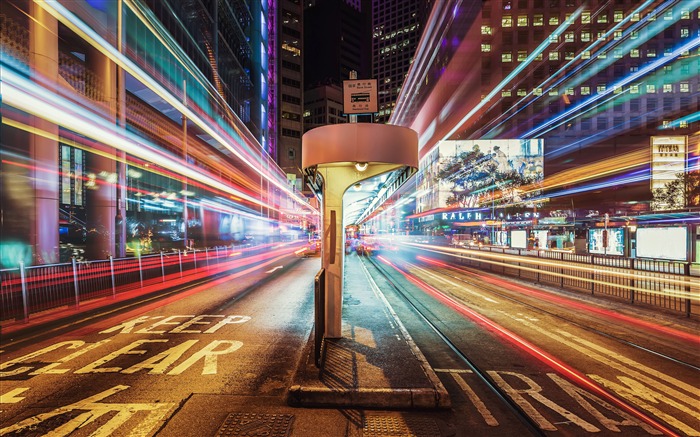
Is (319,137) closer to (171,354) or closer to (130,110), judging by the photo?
(171,354)

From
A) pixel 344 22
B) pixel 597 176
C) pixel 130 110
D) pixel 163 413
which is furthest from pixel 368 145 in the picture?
pixel 344 22

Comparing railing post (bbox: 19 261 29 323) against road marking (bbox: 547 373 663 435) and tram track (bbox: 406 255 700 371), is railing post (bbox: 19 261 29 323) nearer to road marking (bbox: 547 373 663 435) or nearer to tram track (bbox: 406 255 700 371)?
road marking (bbox: 547 373 663 435)

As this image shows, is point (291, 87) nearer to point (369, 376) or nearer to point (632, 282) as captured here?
point (632, 282)

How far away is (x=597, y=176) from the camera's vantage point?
72.6 m

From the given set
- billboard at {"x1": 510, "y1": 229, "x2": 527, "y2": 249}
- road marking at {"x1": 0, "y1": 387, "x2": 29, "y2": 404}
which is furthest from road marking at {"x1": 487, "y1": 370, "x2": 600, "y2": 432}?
billboard at {"x1": 510, "y1": 229, "x2": 527, "y2": 249}

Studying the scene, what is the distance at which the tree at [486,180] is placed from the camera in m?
57.2

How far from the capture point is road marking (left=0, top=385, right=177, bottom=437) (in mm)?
4250

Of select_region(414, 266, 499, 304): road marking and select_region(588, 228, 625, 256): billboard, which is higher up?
select_region(588, 228, 625, 256): billboard

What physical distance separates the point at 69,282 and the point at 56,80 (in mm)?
10732

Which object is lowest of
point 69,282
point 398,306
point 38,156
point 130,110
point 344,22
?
point 398,306

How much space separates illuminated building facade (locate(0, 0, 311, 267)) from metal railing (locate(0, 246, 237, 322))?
4893mm

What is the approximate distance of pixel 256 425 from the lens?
4371 mm

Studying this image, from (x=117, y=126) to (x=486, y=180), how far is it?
51125 mm

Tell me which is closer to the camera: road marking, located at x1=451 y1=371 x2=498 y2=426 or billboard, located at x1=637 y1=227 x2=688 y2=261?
road marking, located at x1=451 y1=371 x2=498 y2=426
